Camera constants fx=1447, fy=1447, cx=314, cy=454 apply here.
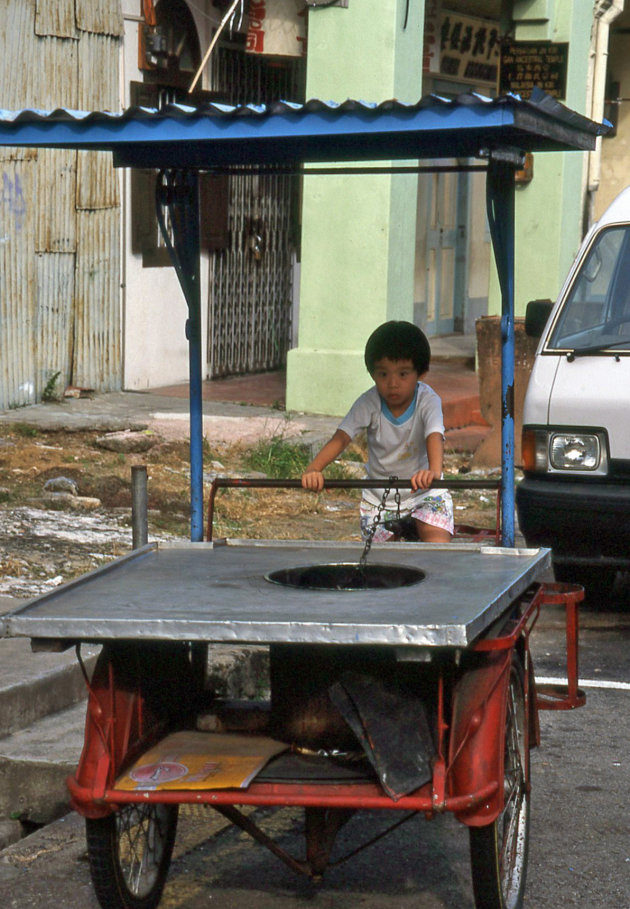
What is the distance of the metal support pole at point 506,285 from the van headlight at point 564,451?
7.55 feet

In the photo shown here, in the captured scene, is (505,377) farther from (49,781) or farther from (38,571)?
(38,571)

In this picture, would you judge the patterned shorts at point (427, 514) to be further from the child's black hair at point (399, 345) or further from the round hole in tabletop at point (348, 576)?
the round hole in tabletop at point (348, 576)

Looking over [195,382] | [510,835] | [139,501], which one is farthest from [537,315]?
[510,835]

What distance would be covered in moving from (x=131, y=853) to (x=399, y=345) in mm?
2177

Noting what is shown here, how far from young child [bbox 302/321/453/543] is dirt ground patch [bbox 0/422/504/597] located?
6.16 feet

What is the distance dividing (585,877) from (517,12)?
39.0ft

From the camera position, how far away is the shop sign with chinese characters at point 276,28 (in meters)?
12.7

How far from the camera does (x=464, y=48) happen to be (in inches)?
710

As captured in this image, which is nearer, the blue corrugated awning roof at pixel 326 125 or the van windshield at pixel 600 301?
the blue corrugated awning roof at pixel 326 125

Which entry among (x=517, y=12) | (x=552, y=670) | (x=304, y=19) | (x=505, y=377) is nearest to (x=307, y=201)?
(x=304, y=19)

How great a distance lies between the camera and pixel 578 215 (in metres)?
14.9

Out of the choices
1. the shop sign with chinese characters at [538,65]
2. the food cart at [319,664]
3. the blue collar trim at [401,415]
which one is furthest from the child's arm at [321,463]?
the shop sign with chinese characters at [538,65]

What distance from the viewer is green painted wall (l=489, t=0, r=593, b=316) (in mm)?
14305

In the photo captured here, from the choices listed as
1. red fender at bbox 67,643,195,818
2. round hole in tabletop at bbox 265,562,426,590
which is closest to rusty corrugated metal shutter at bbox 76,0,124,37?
round hole in tabletop at bbox 265,562,426,590
